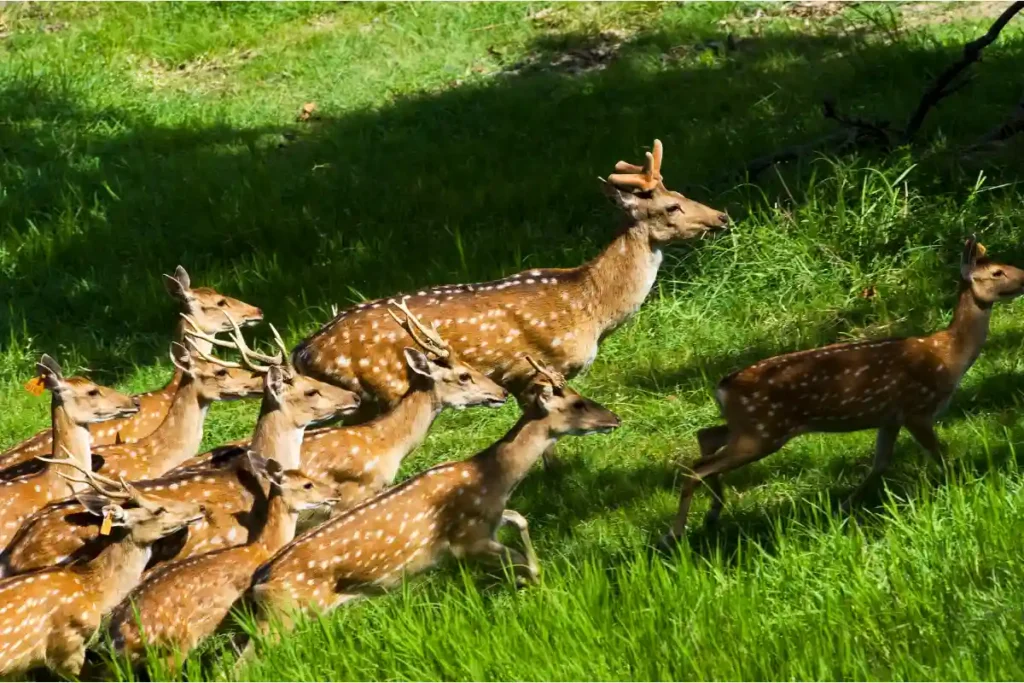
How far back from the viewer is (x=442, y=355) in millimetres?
8062

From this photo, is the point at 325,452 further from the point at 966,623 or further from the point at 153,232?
the point at 153,232

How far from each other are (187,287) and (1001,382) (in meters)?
4.25

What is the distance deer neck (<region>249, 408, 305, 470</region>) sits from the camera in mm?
7832

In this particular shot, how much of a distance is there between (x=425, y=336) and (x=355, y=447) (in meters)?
0.67

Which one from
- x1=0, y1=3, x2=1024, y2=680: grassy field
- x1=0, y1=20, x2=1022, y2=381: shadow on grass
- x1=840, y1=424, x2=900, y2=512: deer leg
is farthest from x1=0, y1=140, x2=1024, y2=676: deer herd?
x1=0, y1=20, x2=1022, y2=381: shadow on grass

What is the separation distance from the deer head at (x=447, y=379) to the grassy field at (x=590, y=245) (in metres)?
0.51

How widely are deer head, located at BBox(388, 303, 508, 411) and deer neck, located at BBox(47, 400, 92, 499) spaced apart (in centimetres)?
158

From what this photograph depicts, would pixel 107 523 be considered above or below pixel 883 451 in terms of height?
above

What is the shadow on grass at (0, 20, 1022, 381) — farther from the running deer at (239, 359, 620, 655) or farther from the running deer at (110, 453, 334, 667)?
the running deer at (110, 453, 334, 667)

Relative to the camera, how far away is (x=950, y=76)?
33.0 ft

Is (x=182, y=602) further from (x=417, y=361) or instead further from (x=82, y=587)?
(x=417, y=361)

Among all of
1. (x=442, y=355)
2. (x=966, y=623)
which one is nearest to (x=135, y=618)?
(x=442, y=355)

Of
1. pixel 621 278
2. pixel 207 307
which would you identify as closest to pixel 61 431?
pixel 207 307

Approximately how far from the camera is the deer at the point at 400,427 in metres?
7.79
